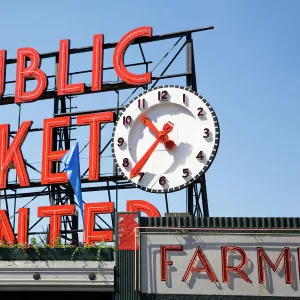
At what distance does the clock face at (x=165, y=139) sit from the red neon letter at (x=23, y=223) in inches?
239

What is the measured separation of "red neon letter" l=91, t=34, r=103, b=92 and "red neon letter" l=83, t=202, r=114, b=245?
27.1 ft

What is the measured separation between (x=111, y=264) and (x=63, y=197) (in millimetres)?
16957

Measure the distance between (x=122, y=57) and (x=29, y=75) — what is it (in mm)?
6383

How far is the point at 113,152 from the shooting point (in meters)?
35.3

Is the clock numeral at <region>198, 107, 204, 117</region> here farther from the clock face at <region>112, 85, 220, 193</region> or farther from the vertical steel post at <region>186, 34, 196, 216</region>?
the vertical steel post at <region>186, 34, 196, 216</region>

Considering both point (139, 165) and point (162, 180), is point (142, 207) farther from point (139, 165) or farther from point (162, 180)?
point (139, 165)

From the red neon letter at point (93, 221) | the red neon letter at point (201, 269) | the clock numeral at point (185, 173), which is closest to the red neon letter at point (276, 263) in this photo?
the red neon letter at point (201, 269)

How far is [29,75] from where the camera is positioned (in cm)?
4178

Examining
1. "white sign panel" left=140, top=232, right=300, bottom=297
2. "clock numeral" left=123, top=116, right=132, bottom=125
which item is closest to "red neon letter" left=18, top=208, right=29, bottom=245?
"clock numeral" left=123, top=116, right=132, bottom=125

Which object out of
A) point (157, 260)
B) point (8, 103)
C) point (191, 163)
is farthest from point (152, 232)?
point (8, 103)

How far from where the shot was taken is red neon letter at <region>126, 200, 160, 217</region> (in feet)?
109

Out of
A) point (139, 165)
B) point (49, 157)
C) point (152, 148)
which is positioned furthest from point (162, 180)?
point (49, 157)

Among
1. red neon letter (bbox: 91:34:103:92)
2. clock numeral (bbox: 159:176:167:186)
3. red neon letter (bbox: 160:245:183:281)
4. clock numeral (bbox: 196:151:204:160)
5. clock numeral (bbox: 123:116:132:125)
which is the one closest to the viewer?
red neon letter (bbox: 160:245:183:281)

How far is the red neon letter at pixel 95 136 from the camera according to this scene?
37781 mm
